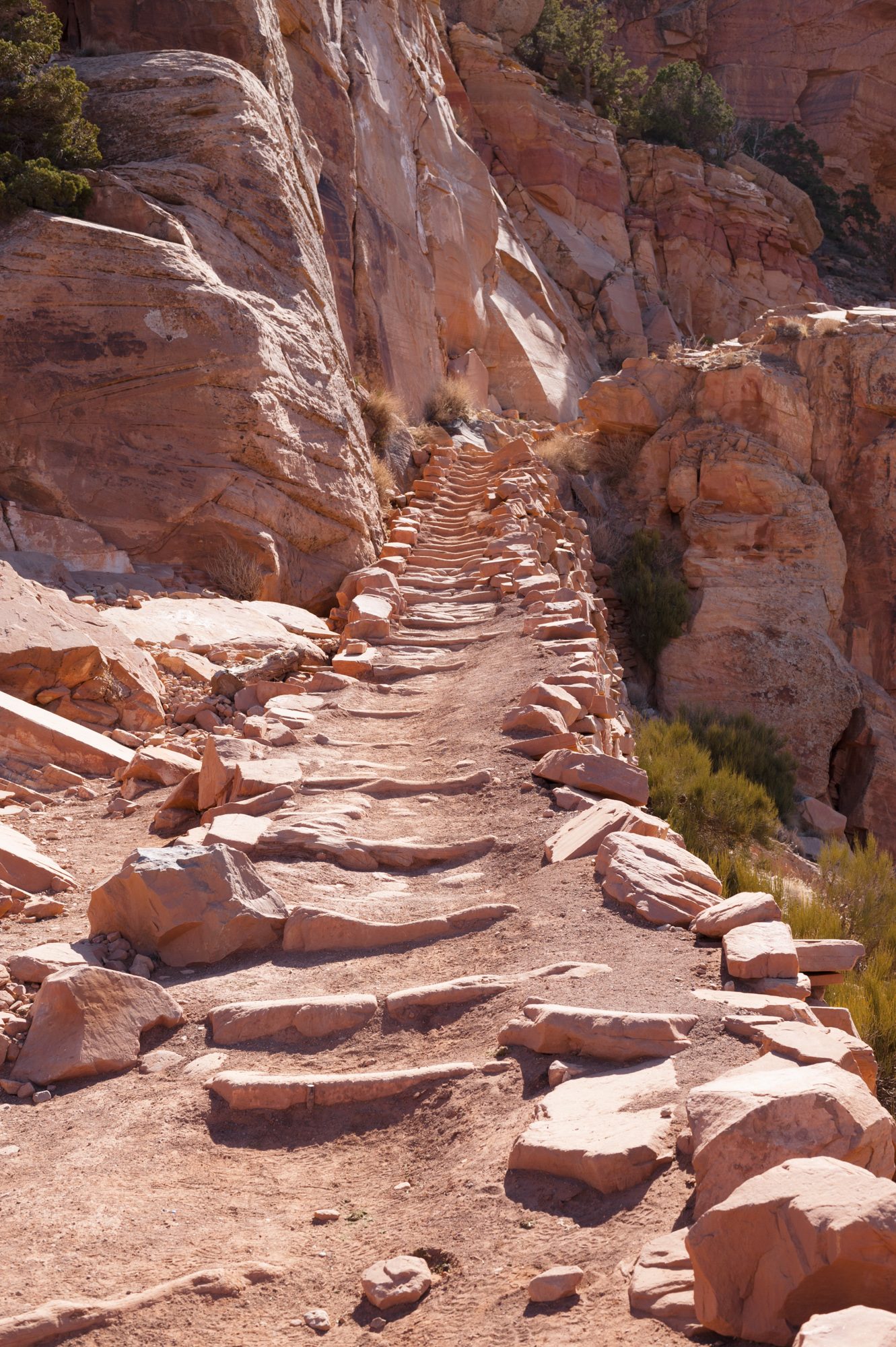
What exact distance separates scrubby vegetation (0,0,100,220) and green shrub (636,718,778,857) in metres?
6.56

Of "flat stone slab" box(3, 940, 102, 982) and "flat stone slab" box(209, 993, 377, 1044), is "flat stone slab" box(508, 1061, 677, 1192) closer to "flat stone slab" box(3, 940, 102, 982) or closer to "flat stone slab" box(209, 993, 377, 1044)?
"flat stone slab" box(209, 993, 377, 1044)

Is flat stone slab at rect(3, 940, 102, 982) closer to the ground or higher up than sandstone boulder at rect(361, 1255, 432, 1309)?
closer to the ground

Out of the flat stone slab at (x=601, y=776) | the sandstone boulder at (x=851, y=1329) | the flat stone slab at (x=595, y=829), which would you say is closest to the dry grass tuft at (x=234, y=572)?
the flat stone slab at (x=601, y=776)

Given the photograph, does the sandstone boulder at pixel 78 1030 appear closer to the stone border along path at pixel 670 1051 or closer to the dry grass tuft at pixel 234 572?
the stone border along path at pixel 670 1051

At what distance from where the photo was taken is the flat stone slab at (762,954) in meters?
2.96

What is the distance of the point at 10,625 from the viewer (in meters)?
6.38

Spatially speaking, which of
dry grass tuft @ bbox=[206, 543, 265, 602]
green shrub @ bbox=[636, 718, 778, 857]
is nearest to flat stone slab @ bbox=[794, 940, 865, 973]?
green shrub @ bbox=[636, 718, 778, 857]

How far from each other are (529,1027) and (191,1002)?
4.02 feet

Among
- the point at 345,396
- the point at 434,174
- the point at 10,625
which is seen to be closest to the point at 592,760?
the point at 10,625

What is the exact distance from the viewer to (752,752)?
11000mm

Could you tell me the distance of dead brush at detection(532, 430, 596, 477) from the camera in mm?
15602

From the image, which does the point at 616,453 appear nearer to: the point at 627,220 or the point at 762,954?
the point at 762,954

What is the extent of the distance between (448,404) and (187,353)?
8.50 metres

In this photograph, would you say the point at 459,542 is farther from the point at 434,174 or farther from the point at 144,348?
the point at 434,174
